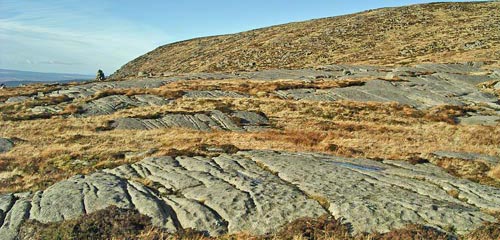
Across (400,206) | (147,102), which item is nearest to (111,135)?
(147,102)

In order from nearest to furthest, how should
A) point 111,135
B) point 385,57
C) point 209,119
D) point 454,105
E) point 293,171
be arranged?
point 293,171
point 111,135
point 209,119
point 454,105
point 385,57

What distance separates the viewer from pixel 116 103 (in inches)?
1957

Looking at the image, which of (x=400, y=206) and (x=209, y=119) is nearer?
(x=400, y=206)

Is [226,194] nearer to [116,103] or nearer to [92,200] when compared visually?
[92,200]

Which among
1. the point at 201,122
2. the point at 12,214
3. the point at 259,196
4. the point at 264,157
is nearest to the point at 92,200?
the point at 12,214

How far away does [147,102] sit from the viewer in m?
51.3

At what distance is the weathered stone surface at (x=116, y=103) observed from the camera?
47.0 m

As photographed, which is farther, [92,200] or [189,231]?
[92,200]

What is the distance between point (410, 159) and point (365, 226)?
11.8 m

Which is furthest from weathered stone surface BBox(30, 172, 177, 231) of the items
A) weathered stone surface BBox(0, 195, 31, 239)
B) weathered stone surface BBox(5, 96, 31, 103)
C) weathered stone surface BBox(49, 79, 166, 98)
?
weathered stone surface BBox(5, 96, 31, 103)

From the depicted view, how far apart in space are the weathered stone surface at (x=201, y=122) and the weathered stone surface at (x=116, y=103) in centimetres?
802

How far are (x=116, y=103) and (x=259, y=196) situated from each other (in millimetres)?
39973

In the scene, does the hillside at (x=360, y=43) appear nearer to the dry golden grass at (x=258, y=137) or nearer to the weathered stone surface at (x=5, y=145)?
the dry golden grass at (x=258, y=137)

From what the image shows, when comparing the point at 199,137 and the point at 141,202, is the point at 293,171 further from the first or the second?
the point at 199,137
